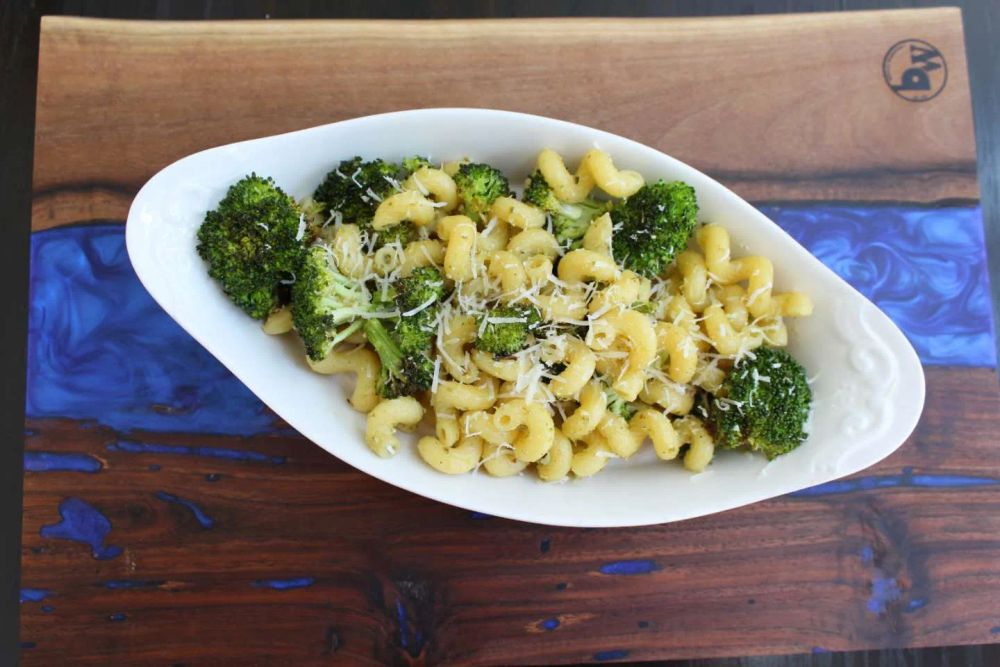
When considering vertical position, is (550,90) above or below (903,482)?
above

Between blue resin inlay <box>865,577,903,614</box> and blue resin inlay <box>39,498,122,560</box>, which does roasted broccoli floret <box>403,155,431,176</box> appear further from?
blue resin inlay <box>865,577,903,614</box>

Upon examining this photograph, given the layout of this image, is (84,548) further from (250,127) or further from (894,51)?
(894,51)

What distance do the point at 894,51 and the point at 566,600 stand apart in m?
1.80

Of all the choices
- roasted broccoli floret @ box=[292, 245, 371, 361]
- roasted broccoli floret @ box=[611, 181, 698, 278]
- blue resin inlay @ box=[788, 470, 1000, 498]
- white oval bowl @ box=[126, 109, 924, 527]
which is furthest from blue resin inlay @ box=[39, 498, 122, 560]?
blue resin inlay @ box=[788, 470, 1000, 498]

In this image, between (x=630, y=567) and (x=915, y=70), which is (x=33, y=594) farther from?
(x=915, y=70)

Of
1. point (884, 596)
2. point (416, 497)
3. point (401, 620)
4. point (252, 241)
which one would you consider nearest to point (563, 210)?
point (252, 241)

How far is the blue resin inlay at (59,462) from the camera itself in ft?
6.77

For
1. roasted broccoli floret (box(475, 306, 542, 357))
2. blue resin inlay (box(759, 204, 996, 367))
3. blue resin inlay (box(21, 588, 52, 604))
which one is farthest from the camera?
blue resin inlay (box(759, 204, 996, 367))

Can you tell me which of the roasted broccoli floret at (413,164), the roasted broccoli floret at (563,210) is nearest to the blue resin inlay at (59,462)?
the roasted broccoli floret at (413,164)

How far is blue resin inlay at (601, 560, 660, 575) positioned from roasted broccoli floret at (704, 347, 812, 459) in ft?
1.49

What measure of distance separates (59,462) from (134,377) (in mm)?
302

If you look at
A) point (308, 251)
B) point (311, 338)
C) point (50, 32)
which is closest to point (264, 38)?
point (50, 32)

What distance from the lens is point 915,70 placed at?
2225 millimetres

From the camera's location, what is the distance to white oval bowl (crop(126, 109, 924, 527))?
171cm
